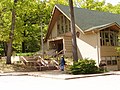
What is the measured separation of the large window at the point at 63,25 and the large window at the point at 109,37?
622 centimetres

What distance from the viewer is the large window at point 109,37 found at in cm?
2737

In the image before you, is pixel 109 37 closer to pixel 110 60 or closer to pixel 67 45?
pixel 110 60

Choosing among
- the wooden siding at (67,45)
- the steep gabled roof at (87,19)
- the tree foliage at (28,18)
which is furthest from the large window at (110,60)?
the tree foliage at (28,18)

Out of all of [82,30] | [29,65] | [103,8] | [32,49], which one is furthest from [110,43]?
[103,8]

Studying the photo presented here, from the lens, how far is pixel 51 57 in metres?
31.4

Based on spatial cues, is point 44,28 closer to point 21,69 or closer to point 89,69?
point 21,69

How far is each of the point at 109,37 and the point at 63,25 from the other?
24.6 ft

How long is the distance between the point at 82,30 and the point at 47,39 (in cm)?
940

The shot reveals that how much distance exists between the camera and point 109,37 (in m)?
28.1

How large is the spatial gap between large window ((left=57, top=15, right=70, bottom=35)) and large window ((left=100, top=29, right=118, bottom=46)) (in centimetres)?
622

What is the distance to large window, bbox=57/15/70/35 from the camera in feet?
107

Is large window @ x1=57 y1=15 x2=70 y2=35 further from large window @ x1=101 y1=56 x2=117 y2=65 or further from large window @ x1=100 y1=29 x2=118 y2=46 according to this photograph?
large window @ x1=101 y1=56 x2=117 y2=65

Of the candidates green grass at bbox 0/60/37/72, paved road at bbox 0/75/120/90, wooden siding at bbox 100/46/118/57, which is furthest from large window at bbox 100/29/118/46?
paved road at bbox 0/75/120/90

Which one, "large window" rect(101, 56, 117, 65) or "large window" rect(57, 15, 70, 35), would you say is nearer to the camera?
"large window" rect(101, 56, 117, 65)
